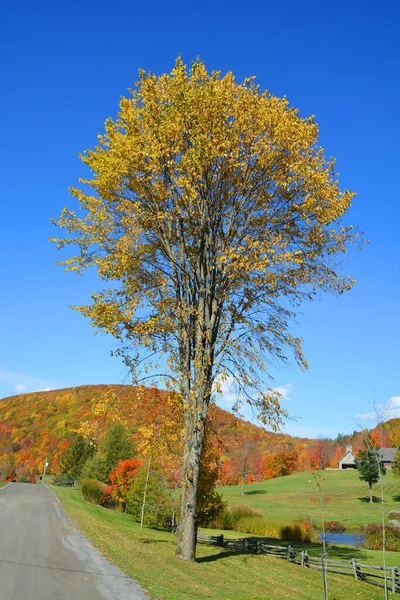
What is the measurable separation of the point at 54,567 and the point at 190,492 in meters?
4.55

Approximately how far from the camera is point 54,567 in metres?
10.9

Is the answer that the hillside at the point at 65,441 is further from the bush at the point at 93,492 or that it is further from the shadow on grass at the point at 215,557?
the shadow on grass at the point at 215,557

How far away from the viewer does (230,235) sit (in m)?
15.9

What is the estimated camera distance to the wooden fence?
17.6 m

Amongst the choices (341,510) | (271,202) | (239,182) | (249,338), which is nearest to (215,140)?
(239,182)

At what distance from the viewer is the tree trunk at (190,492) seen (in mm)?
13766

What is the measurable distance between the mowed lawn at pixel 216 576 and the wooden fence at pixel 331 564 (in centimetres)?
57

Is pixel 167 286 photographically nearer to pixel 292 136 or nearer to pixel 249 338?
pixel 249 338

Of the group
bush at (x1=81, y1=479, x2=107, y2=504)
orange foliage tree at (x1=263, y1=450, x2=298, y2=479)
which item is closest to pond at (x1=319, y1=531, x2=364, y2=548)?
bush at (x1=81, y1=479, x2=107, y2=504)

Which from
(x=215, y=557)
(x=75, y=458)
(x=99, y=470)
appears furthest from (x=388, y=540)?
(x=75, y=458)

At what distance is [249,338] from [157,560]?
7438 mm

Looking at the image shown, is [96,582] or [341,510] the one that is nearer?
[96,582]

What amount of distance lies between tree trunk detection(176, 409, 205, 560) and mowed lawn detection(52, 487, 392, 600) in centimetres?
49

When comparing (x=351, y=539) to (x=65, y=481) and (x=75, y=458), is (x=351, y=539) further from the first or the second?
(x=75, y=458)
